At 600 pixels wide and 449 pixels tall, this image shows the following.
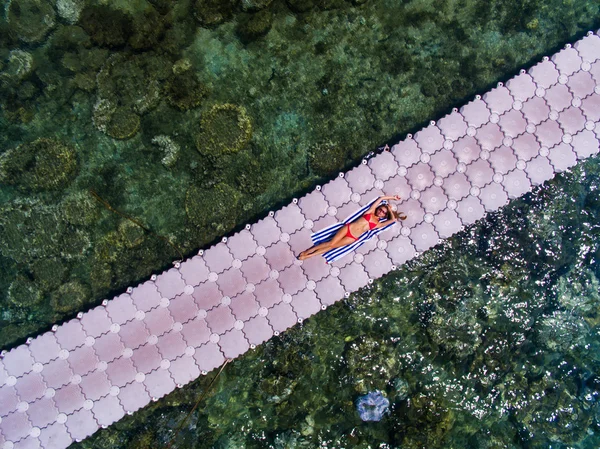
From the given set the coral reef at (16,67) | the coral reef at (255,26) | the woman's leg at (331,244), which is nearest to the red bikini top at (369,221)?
the woman's leg at (331,244)

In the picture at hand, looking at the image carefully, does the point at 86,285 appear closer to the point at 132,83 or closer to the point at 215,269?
the point at 215,269

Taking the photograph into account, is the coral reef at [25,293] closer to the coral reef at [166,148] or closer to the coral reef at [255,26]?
the coral reef at [166,148]

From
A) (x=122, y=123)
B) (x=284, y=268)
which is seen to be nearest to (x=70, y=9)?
(x=122, y=123)

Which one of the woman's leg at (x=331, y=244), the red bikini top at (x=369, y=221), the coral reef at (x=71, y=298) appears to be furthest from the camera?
the coral reef at (x=71, y=298)

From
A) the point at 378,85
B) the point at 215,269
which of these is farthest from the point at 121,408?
the point at 378,85

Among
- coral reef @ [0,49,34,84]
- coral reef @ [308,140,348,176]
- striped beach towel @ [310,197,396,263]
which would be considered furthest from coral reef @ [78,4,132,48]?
striped beach towel @ [310,197,396,263]

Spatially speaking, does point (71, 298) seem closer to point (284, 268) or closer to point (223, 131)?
point (284, 268)
